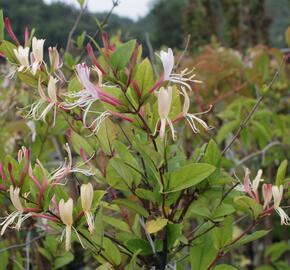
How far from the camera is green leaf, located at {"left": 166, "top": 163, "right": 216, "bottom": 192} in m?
0.80

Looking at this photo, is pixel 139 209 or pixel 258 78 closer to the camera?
pixel 139 209

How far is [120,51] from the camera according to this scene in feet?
2.37

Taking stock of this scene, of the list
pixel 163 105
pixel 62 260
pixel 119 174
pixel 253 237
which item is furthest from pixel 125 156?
pixel 62 260

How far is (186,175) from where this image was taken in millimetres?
803

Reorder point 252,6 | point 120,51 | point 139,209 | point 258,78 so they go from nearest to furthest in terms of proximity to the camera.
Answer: point 120,51
point 139,209
point 258,78
point 252,6

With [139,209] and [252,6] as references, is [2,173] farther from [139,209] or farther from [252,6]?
[252,6]

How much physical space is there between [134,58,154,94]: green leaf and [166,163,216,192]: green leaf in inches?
5.1

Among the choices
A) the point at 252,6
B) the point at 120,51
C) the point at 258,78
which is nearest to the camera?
the point at 120,51

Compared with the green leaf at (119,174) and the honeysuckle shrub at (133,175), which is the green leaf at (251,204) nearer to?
the honeysuckle shrub at (133,175)

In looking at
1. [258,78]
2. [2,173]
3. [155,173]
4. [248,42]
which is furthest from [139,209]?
[248,42]

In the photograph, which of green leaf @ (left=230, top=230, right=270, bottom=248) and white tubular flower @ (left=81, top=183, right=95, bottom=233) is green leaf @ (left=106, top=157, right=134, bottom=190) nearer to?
white tubular flower @ (left=81, top=183, right=95, bottom=233)

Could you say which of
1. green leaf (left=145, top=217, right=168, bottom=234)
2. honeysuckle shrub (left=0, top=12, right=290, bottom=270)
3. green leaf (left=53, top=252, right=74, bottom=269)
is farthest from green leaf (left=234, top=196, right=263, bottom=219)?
green leaf (left=53, top=252, right=74, bottom=269)

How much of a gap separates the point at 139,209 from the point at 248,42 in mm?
7080

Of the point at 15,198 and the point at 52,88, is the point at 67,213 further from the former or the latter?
the point at 52,88
